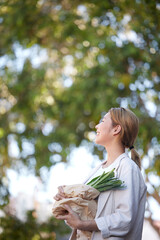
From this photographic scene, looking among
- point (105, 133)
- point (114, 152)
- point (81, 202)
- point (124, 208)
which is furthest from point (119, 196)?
point (105, 133)

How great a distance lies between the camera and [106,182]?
200 cm

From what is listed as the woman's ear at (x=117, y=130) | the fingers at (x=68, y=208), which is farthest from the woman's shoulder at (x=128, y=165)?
the fingers at (x=68, y=208)

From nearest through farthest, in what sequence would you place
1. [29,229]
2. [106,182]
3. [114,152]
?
1. [106,182]
2. [114,152]
3. [29,229]

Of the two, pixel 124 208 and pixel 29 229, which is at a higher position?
pixel 124 208

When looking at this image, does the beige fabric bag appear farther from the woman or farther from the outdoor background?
the outdoor background

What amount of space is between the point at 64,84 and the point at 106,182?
6621mm

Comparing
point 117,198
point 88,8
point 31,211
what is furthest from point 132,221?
point 88,8

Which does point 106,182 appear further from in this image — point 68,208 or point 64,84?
point 64,84

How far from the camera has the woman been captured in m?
1.88

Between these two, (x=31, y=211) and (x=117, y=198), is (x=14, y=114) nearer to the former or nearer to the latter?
(x=31, y=211)

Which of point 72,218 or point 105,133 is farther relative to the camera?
point 105,133

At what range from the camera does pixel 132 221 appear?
6.19 ft

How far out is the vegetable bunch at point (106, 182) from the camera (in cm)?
196

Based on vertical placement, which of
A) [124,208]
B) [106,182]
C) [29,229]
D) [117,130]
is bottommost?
[29,229]
